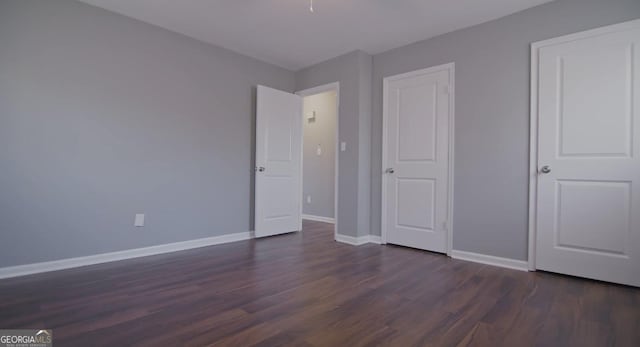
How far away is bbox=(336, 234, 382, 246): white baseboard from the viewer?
3.80 meters

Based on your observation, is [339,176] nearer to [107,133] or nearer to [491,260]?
[491,260]

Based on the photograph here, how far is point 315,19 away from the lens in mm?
3102

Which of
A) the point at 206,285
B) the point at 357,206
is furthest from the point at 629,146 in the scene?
the point at 206,285

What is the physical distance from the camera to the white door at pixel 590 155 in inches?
93.9

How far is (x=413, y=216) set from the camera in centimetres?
360

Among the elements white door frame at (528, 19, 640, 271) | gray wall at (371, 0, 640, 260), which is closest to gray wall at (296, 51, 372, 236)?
gray wall at (371, 0, 640, 260)

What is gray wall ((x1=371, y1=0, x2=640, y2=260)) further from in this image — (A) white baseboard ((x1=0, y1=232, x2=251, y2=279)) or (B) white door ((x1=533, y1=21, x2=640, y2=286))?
(A) white baseboard ((x1=0, y1=232, x2=251, y2=279))

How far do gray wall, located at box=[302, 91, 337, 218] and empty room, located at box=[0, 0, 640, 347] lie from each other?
1.43m

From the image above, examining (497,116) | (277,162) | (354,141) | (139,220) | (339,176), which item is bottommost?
(139,220)

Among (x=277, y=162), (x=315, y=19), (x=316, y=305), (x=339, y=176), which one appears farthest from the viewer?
(x=277, y=162)

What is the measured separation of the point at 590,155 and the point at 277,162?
10.8 ft

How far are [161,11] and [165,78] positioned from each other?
66 cm

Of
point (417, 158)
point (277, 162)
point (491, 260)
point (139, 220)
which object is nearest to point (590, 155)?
point (491, 260)

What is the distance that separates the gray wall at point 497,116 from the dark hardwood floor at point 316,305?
15.5 inches
